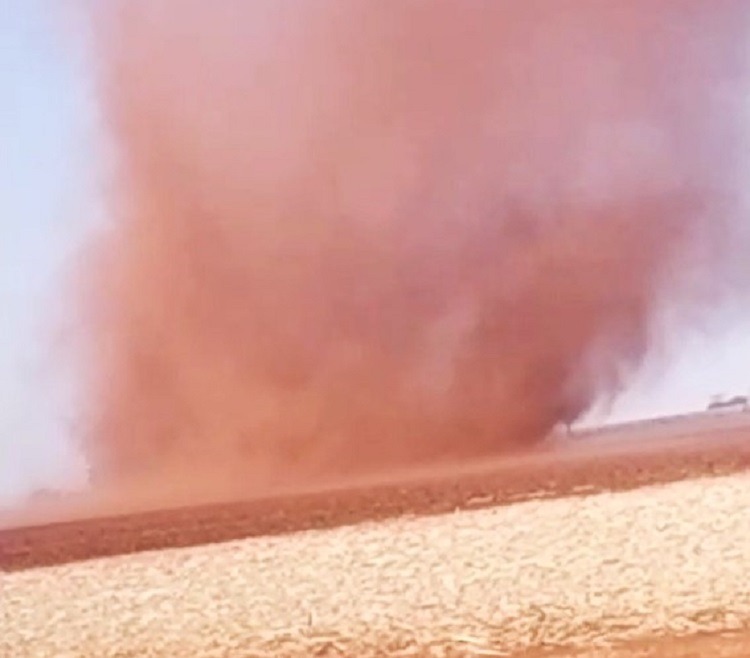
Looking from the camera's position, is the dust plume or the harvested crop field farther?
the dust plume

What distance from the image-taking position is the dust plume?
0.97 meters

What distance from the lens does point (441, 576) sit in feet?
2.88

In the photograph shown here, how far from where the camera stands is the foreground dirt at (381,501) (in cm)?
92

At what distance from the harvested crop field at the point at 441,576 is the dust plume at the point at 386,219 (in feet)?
0.20

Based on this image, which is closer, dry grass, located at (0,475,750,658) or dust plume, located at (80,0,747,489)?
dry grass, located at (0,475,750,658)

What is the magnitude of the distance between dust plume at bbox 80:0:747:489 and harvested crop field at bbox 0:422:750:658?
0.20 ft

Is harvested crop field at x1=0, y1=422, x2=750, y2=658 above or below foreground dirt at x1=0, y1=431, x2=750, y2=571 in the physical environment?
below

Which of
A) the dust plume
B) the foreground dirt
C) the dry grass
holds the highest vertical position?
the dust plume

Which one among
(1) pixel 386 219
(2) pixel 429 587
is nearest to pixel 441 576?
(2) pixel 429 587

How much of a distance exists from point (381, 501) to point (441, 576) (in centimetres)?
8

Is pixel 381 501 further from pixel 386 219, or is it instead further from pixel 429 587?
pixel 386 219

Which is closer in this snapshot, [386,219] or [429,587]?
[429,587]

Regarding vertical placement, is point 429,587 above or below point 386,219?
below

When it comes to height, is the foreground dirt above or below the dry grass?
above
